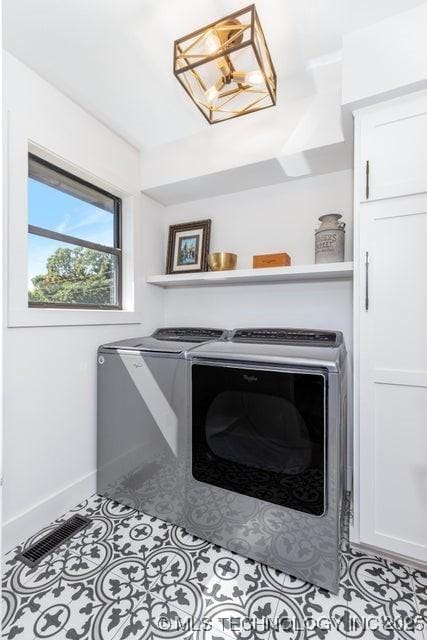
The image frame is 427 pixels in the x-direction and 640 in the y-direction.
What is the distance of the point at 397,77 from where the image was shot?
55.1 inches

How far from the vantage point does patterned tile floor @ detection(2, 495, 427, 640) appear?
3.87ft

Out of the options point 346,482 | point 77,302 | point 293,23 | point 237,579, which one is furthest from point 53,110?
point 346,482

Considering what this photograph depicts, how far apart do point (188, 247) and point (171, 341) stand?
87cm

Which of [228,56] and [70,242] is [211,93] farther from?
[70,242]

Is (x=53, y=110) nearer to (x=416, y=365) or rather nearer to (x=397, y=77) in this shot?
(x=397, y=77)

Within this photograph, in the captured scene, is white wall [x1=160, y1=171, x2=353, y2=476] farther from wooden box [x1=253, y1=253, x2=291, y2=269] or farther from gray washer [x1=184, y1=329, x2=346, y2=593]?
gray washer [x1=184, y1=329, x2=346, y2=593]

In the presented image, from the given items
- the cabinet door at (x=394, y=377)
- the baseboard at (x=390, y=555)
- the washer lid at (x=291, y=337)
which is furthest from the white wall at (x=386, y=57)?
the baseboard at (x=390, y=555)

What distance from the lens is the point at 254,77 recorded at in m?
1.40

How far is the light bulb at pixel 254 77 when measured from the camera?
1.39 meters

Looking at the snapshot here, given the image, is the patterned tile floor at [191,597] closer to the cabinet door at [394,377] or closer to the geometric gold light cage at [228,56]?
the cabinet door at [394,377]

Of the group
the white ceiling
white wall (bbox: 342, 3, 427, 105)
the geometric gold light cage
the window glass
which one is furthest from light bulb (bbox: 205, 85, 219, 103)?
the window glass

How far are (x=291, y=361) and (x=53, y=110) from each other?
1.85 meters

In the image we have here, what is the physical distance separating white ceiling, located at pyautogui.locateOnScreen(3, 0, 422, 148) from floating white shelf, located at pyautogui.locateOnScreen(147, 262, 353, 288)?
3.26 ft

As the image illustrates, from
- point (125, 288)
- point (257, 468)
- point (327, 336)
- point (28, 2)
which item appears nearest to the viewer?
point (28, 2)
